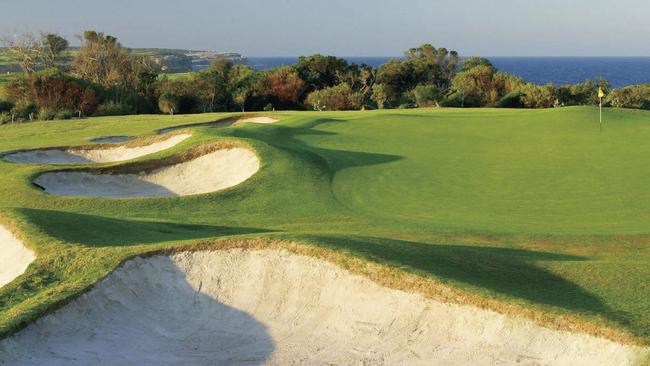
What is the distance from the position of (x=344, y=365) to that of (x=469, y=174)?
12.1 metres

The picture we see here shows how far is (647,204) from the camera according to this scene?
49.4ft

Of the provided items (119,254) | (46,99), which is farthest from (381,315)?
(46,99)

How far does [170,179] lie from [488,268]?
538 inches

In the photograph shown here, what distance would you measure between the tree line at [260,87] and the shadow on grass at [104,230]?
1272 inches

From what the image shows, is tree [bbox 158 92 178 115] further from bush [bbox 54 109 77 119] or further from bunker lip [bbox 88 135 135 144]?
bunker lip [bbox 88 135 135 144]

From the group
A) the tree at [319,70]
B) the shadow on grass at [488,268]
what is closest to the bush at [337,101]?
the tree at [319,70]

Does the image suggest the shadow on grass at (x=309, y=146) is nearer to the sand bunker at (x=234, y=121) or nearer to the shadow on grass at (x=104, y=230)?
the sand bunker at (x=234, y=121)

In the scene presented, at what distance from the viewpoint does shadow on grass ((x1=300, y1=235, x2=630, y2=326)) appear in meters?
8.18

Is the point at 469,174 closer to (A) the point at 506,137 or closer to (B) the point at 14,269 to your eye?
(A) the point at 506,137

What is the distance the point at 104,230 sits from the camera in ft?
39.7

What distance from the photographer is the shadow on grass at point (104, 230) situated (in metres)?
11.3

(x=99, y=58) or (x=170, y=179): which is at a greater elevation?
(x=99, y=58)

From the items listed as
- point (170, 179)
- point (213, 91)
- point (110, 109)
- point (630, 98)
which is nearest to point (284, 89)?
point (213, 91)

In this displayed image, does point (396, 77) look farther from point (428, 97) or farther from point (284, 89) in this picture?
point (284, 89)
